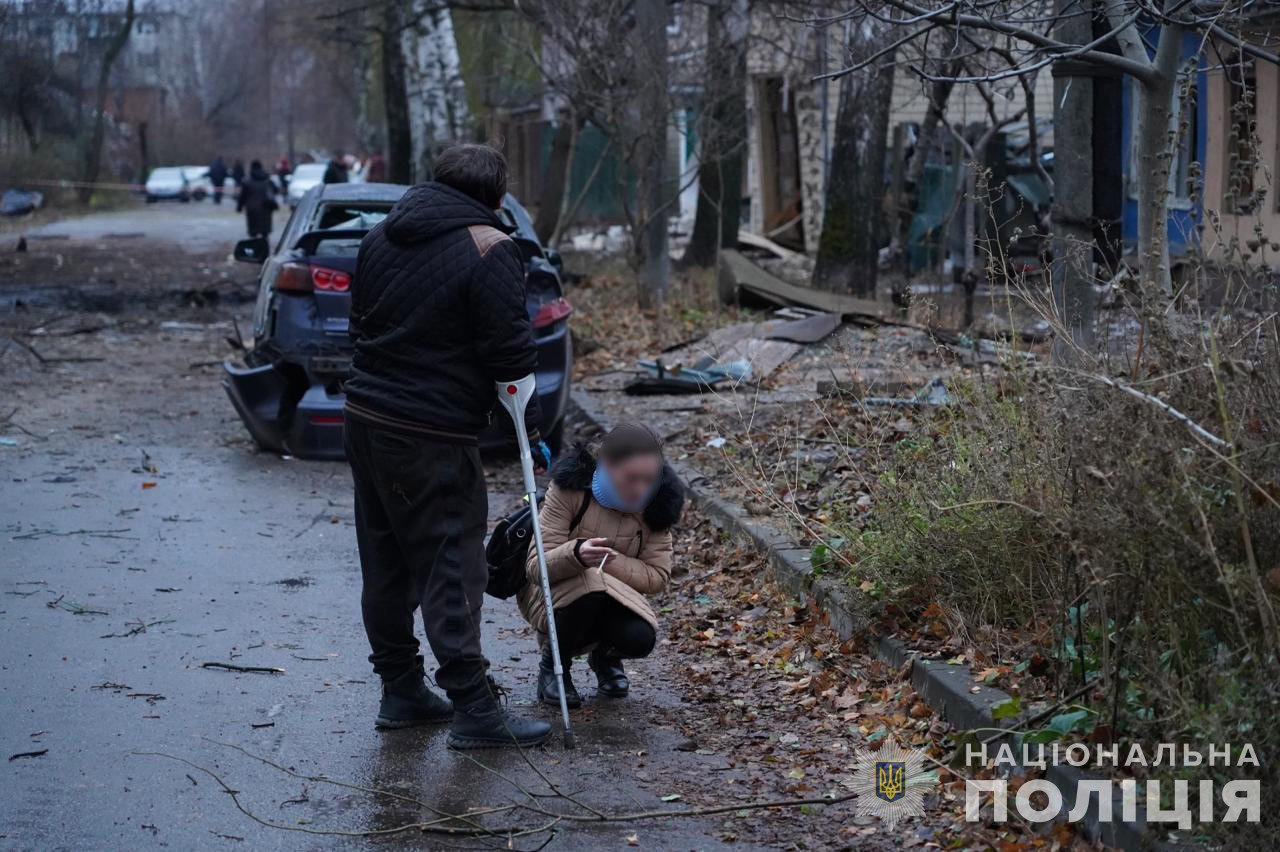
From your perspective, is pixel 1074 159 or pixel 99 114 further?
pixel 99 114

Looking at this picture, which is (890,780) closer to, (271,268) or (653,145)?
(271,268)

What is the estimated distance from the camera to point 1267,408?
423 centimetres

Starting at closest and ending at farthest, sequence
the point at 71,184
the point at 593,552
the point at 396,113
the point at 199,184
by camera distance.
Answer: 1. the point at 593,552
2. the point at 396,113
3. the point at 71,184
4. the point at 199,184

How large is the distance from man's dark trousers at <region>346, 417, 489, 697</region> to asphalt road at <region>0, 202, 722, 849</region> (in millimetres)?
385

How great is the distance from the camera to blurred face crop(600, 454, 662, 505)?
A: 533cm

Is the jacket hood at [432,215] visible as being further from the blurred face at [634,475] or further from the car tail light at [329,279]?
the car tail light at [329,279]

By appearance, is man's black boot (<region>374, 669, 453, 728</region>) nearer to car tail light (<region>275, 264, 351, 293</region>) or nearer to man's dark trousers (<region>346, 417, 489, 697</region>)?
man's dark trousers (<region>346, 417, 489, 697</region>)

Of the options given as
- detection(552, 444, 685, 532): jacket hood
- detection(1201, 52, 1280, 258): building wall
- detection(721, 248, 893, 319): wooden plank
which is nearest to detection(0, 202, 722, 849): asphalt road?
detection(552, 444, 685, 532): jacket hood

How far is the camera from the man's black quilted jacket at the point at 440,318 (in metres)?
4.96

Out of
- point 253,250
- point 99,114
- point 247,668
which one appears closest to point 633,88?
point 253,250

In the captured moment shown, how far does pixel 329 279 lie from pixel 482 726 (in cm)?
569

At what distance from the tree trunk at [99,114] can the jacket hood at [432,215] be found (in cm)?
4834

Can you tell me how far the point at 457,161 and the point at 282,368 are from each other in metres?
5.47

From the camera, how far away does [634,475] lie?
5.34 m
